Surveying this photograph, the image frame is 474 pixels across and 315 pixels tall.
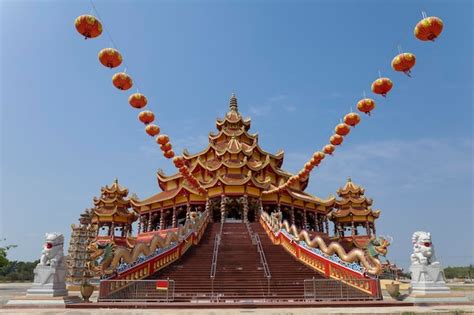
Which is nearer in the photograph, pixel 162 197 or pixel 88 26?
pixel 88 26

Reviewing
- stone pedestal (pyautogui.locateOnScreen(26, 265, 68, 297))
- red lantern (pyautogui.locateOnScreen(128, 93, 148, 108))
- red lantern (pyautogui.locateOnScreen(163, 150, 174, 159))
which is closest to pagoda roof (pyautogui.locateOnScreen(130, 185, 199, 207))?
red lantern (pyautogui.locateOnScreen(163, 150, 174, 159))

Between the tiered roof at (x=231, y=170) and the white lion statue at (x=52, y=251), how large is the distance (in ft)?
57.5

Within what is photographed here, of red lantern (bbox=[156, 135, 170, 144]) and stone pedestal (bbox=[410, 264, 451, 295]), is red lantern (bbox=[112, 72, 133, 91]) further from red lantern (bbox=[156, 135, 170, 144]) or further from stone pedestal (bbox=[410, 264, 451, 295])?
stone pedestal (bbox=[410, 264, 451, 295])

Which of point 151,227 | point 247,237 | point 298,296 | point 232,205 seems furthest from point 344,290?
point 151,227

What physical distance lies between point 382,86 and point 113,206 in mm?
→ 29164

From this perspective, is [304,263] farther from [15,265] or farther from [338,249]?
[15,265]

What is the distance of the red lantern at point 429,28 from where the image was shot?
994 centimetres

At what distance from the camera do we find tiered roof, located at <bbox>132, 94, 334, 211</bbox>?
95.7ft

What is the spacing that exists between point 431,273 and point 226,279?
298 inches

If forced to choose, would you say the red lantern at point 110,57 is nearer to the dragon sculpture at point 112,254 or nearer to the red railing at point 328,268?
the dragon sculpture at point 112,254

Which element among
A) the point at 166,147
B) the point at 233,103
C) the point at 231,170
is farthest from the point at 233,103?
the point at 166,147

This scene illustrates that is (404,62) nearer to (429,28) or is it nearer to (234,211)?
(429,28)

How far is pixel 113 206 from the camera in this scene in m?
34.4

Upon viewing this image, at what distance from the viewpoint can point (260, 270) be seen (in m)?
15.2
